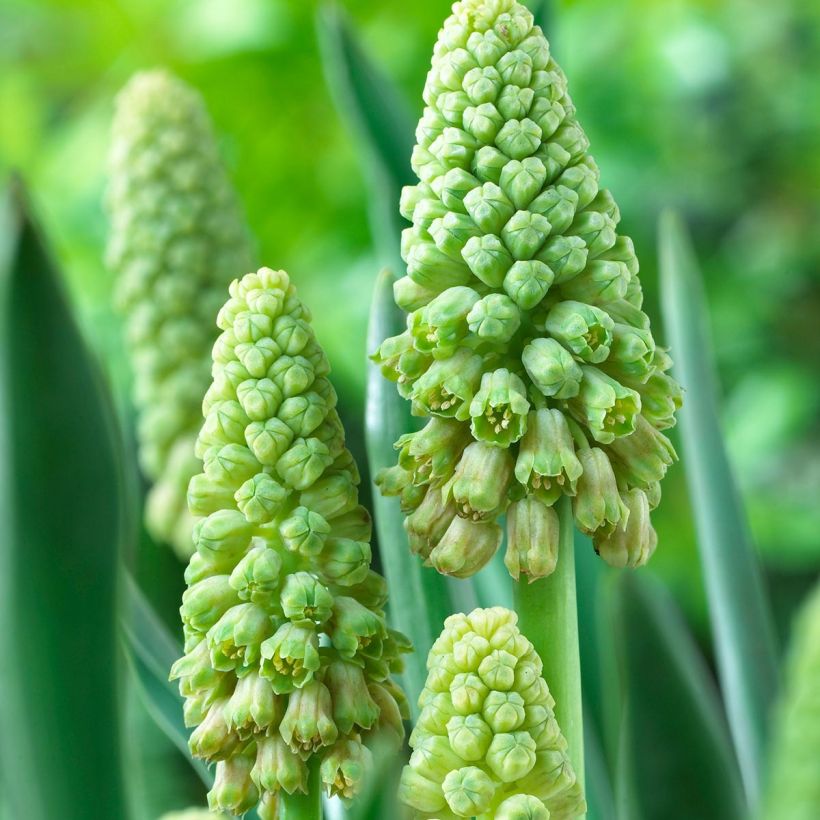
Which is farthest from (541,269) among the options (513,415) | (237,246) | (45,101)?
(45,101)

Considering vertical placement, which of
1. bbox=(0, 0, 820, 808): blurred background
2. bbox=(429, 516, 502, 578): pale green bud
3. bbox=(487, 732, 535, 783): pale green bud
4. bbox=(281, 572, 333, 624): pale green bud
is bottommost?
bbox=(487, 732, 535, 783): pale green bud

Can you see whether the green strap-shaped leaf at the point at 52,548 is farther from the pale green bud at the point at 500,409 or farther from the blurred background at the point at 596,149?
the blurred background at the point at 596,149

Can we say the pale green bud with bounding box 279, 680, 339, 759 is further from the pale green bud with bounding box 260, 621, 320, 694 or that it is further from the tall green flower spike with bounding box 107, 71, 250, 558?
the tall green flower spike with bounding box 107, 71, 250, 558

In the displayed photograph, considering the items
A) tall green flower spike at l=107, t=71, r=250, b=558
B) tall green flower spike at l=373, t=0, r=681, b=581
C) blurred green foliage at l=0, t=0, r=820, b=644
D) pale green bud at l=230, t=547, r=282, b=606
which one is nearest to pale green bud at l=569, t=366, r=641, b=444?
tall green flower spike at l=373, t=0, r=681, b=581

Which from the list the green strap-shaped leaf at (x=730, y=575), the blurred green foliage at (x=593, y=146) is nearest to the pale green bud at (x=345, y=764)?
the green strap-shaped leaf at (x=730, y=575)

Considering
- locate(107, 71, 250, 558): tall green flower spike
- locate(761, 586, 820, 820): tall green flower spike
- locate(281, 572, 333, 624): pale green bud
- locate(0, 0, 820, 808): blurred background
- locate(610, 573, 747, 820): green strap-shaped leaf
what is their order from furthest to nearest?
locate(0, 0, 820, 808): blurred background
locate(107, 71, 250, 558): tall green flower spike
locate(610, 573, 747, 820): green strap-shaped leaf
locate(281, 572, 333, 624): pale green bud
locate(761, 586, 820, 820): tall green flower spike

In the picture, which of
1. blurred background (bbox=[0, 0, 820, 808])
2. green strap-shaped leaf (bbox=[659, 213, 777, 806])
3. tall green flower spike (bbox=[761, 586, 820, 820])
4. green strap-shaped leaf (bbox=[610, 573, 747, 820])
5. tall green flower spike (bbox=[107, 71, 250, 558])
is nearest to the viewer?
tall green flower spike (bbox=[761, 586, 820, 820])

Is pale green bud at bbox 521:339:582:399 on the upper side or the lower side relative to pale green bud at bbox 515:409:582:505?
upper

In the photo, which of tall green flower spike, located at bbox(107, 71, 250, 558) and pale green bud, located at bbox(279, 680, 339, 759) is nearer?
pale green bud, located at bbox(279, 680, 339, 759)
